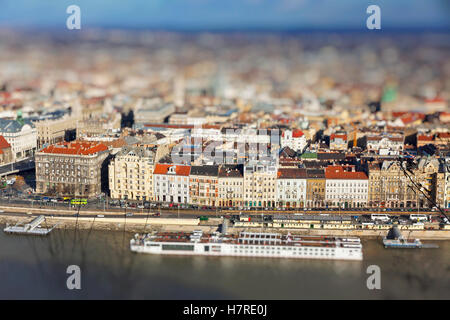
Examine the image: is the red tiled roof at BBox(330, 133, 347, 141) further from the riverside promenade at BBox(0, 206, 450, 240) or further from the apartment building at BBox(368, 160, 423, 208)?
the riverside promenade at BBox(0, 206, 450, 240)

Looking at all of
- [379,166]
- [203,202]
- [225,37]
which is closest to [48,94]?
[225,37]

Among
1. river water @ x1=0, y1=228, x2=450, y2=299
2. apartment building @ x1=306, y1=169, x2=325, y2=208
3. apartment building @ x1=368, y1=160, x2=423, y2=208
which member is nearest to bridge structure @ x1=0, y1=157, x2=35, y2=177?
river water @ x1=0, y1=228, x2=450, y2=299

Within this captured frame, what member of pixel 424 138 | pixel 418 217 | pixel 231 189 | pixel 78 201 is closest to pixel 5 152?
pixel 78 201

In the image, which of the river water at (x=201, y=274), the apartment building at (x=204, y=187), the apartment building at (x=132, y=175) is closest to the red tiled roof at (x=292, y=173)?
the apartment building at (x=204, y=187)

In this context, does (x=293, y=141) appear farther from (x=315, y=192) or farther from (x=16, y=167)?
(x=16, y=167)

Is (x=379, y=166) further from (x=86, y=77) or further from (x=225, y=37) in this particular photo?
(x=86, y=77)

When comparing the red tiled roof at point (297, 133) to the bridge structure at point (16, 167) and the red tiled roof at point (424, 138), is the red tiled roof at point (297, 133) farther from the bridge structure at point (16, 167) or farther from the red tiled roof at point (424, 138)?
the bridge structure at point (16, 167)
